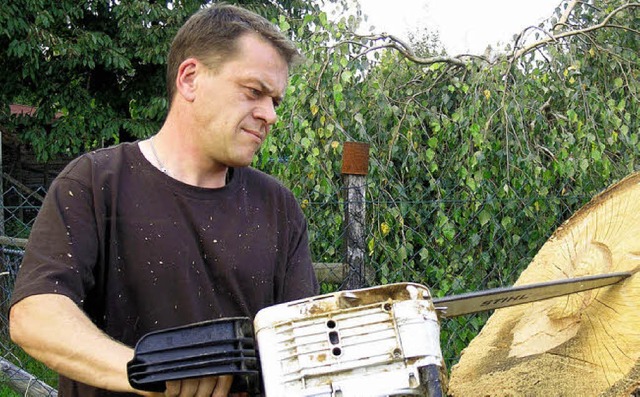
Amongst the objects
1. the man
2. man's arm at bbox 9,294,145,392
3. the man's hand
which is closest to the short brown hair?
the man

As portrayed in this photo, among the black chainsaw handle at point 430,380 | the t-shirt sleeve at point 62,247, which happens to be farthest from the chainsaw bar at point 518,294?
the t-shirt sleeve at point 62,247

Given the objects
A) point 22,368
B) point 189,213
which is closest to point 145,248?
point 189,213

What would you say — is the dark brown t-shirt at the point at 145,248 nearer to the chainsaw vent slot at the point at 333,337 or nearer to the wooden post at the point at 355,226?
the chainsaw vent slot at the point at 333,337

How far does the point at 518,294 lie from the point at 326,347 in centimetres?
102

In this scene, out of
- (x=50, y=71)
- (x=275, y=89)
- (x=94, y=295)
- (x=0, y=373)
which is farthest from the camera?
(x=50, y=71)

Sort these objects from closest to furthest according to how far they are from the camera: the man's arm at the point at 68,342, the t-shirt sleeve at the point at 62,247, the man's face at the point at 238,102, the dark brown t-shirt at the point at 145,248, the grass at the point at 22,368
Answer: the man's arm at the point at 68,342 < the t-shirt sleeve at the point at 62,247 < the dark brown t-shirt at the point at 145,248 < the man's face at the point at 238,102 < the grass at the point at 22,368

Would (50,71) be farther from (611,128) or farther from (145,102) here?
(611,128)

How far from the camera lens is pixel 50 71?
9.19m

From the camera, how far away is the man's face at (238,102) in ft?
5.55

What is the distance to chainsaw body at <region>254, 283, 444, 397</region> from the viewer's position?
121 cm

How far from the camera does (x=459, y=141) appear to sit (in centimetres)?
413

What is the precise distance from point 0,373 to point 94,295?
284 centimetres

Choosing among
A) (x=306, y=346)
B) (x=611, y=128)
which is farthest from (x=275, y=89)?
(x=611, y=128)

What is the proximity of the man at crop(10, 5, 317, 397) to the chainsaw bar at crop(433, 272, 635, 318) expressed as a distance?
0.39 metres
